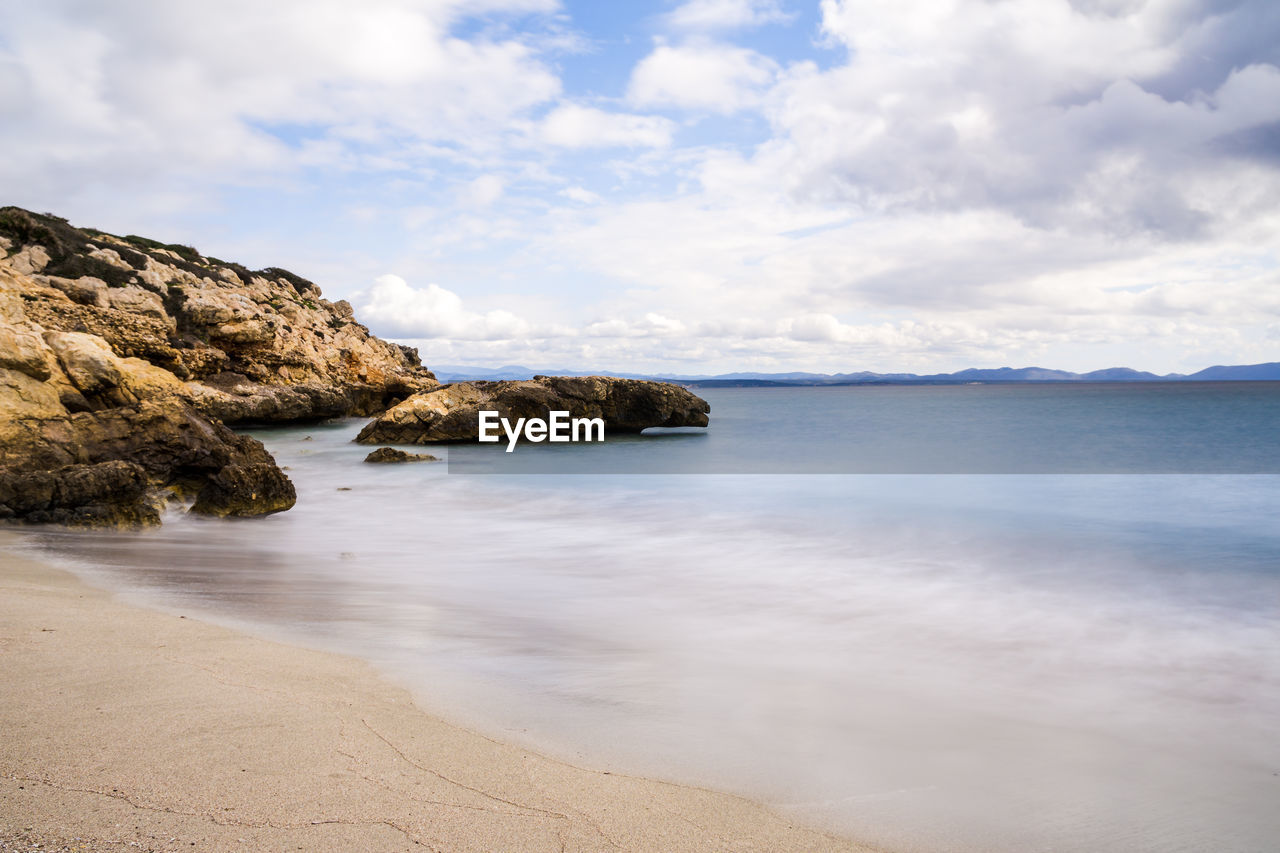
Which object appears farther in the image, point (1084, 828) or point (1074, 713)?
point (1074, 713)

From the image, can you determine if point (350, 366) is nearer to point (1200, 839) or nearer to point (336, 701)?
point (336, 701)

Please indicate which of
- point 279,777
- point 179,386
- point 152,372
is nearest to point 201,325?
point 179,386

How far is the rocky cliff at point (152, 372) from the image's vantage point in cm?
827

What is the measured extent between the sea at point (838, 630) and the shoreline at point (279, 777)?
0.31 meters

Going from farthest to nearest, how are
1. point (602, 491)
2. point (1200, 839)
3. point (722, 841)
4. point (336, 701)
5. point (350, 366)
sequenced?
point (350, 366)
point (602, 491)
point (336, 701)
point (1200, 839)
point (722, 841)

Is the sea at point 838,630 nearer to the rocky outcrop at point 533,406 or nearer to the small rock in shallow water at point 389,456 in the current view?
the small rock in shallow water at point 389,456

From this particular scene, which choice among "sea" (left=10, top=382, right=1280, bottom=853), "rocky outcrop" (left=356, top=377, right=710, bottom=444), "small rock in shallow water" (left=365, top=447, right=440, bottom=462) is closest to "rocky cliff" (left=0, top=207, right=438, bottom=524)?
"sea" (left=10, top=382, right=1280, bottom=853)

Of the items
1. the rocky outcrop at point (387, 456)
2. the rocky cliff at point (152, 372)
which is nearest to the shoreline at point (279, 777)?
the rocky cliff at point (152, 372)

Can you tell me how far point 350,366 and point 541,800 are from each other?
31.9m

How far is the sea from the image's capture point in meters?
3.13

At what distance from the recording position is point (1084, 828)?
9.33 feet

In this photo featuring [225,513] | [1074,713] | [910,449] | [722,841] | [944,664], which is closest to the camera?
[722,841]

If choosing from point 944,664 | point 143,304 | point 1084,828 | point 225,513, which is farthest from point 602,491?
point 143,304

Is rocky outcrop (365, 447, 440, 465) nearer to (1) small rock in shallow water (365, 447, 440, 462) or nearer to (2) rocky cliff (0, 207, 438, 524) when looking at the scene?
(1) small rock in shallow water (365, 447, 440, 462)
